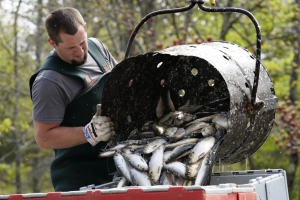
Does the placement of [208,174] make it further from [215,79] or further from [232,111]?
[215,79]

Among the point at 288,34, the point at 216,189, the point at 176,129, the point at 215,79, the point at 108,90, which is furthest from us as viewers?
the point at 288,34

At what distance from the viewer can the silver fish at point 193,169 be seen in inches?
99.2

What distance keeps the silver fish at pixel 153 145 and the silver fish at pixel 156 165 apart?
0.08m

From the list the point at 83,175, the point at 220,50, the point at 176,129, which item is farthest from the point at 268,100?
the point at 83,175

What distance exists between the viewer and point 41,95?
3.60 metres

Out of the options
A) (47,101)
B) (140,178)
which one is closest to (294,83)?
(47,101)

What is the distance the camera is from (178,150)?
278 centimetres

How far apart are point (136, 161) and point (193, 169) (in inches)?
17.3

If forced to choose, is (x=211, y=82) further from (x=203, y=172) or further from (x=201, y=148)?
(x=203, y=172)

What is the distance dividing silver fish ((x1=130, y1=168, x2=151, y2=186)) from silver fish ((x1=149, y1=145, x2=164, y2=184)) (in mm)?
39

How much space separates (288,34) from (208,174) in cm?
877

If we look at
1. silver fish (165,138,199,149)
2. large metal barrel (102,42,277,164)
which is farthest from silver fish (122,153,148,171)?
large metal barrel (102,42,277,164)

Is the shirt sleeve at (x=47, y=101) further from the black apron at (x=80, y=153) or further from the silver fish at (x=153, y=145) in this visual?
the silver fish at (x=153, y=145)

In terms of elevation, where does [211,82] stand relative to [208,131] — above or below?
above
